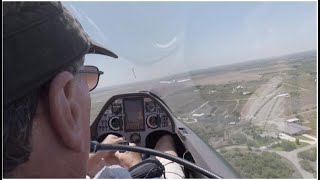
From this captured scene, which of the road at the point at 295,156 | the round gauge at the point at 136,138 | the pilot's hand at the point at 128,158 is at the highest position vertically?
the road at the point at 295,156

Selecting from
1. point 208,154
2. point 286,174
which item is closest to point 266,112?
point 208,154

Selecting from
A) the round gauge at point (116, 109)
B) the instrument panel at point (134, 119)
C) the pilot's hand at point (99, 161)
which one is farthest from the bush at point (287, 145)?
the round gauge at point (116, 109)

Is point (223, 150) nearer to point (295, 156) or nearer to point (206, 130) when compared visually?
point (206, 130)

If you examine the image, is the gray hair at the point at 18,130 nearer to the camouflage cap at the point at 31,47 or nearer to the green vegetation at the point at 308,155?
the camouflage cap at the point at 31,47

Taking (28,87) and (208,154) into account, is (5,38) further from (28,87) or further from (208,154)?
(208,154)

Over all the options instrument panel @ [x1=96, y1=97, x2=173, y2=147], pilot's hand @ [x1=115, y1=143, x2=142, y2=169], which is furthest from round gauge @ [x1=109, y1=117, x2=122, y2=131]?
pilot's hand @ [x1=115, y1=143, x2=142, y2=169]

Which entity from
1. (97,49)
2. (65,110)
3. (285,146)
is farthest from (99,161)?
(65,110)

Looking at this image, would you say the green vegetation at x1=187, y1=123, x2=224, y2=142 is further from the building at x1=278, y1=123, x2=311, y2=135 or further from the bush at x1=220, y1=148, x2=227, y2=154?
the building at x1=278, y1=123, x2=311, y2=135

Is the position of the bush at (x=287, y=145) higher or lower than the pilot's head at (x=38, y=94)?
lower
